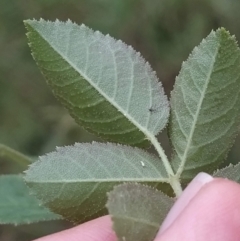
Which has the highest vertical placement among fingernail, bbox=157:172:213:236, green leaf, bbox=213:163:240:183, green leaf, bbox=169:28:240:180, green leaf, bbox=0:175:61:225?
green leaf, bbox=169:28:240:180

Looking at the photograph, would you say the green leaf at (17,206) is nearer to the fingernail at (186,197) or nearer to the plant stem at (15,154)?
the plant stem at (15,154)

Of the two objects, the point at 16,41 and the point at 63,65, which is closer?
the point at 63,65

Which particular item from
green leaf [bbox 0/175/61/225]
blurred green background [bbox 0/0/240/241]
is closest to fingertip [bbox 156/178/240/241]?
green leaf [bbox 0/175/61/225]

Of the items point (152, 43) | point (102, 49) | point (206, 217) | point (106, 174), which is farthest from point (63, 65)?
point (152, 43)

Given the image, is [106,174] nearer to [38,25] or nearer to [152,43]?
[38,25]

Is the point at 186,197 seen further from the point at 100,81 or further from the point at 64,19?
the point at 64,19

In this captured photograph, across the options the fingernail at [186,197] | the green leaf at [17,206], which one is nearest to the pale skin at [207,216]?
the fingernail at [186,197]

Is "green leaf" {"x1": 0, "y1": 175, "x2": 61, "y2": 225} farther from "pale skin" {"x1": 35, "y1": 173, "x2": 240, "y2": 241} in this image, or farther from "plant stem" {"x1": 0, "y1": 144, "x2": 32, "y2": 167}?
"pale skin" {"x1": 35, "y1": 173, "x2": 240, "y2": 241}
